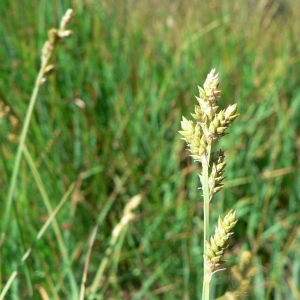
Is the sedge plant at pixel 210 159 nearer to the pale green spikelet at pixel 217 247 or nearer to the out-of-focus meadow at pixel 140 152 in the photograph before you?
the pale green spikelet at pixel 217 247

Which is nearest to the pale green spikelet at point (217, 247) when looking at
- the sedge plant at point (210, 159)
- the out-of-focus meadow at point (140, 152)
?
the sedge plant at point (210, 159)

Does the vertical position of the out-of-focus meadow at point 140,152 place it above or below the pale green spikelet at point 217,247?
below

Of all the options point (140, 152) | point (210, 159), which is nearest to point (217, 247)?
point (210, 159)

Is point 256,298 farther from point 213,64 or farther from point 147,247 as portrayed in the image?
point 213,64

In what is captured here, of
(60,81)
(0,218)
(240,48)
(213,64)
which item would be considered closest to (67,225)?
(0,218)

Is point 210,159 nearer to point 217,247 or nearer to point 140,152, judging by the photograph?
point 217,247

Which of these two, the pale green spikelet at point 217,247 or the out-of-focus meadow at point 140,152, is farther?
the out-of-focus meadow at point 140,152

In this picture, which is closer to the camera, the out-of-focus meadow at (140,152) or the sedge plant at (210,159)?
the sedge plant at (210,159)

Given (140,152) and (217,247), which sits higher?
(217,247)
